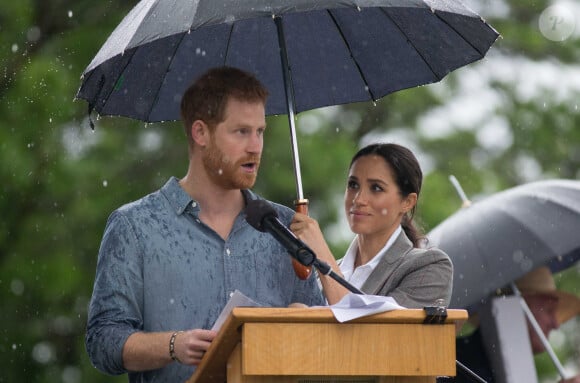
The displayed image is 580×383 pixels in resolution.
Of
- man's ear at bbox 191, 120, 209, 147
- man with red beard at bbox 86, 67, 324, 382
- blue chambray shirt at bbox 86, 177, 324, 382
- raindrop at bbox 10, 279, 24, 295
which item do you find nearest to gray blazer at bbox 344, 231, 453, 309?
man with red beard at bbox 86, 67, 324, 382

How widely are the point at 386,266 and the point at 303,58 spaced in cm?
90

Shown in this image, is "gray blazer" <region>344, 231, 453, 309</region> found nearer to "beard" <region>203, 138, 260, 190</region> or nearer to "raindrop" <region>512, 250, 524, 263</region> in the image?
"beard" <region>203, 138, 260, 190</region>

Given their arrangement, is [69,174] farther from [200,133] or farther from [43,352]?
[200,133]

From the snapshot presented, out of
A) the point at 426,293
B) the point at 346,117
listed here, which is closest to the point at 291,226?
the point at 426,293

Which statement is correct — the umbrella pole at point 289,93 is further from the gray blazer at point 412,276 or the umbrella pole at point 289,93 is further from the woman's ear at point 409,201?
the woman's ear at point 409,201

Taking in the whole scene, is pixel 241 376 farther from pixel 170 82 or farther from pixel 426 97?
pixel 426 97

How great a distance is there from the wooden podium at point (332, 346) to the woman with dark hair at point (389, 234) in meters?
1.76

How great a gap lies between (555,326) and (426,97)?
946 centimetres

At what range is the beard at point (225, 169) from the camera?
4742 mm

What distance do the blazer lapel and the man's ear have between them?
124cm

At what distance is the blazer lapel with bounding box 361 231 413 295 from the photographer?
5812 mm

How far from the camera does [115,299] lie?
457 cm

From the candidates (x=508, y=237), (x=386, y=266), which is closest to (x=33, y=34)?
(x=508, y=237)

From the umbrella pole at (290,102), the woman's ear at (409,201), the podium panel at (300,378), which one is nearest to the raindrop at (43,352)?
the woman's ear at (409,201)
